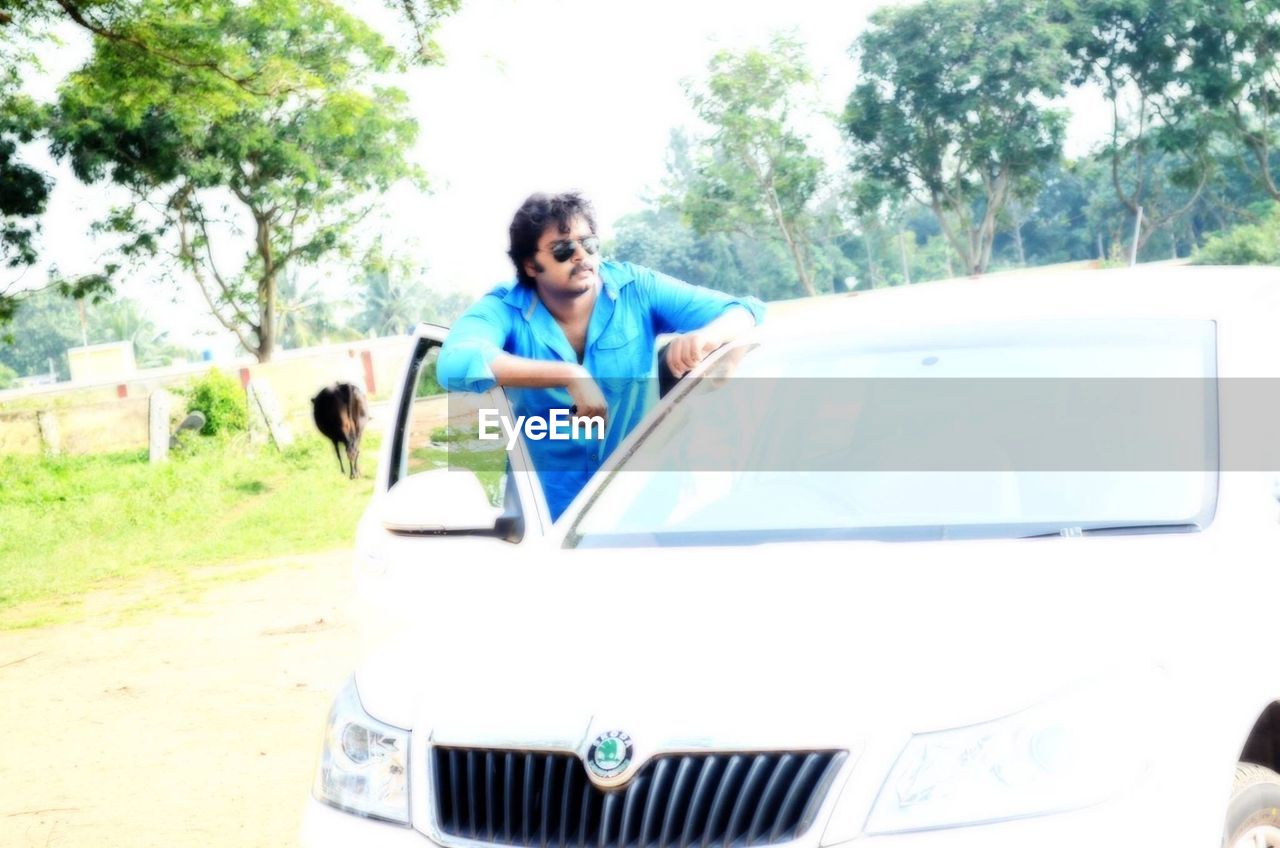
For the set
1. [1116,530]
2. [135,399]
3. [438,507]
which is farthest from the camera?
[135,399]

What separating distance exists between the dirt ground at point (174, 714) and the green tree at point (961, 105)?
110 ft

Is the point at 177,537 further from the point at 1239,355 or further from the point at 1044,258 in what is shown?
the point at 1044,258

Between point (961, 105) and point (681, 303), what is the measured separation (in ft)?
130

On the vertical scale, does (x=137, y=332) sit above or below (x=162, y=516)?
below

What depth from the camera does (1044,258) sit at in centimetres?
7019

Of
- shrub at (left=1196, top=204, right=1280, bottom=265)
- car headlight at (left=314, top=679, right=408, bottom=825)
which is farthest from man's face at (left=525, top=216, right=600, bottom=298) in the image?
shrub at (left=1196, top=204, right=1280, bottom=265)

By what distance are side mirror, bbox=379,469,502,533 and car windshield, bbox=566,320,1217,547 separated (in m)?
0.22

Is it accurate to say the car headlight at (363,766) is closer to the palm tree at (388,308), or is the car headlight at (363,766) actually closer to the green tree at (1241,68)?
the green tree at (1241,68)

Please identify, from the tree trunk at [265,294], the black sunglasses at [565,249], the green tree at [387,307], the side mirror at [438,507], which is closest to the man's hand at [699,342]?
the black sunglasses at [565,249]

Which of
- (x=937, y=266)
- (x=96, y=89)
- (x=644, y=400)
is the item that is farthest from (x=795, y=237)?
(x=644, y=400)

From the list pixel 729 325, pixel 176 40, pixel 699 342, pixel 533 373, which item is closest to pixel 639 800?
pixel 533 373

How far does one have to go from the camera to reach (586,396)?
385 cm

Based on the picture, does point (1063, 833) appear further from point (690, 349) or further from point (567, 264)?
point (567, 264)

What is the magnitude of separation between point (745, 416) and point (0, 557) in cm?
1299
